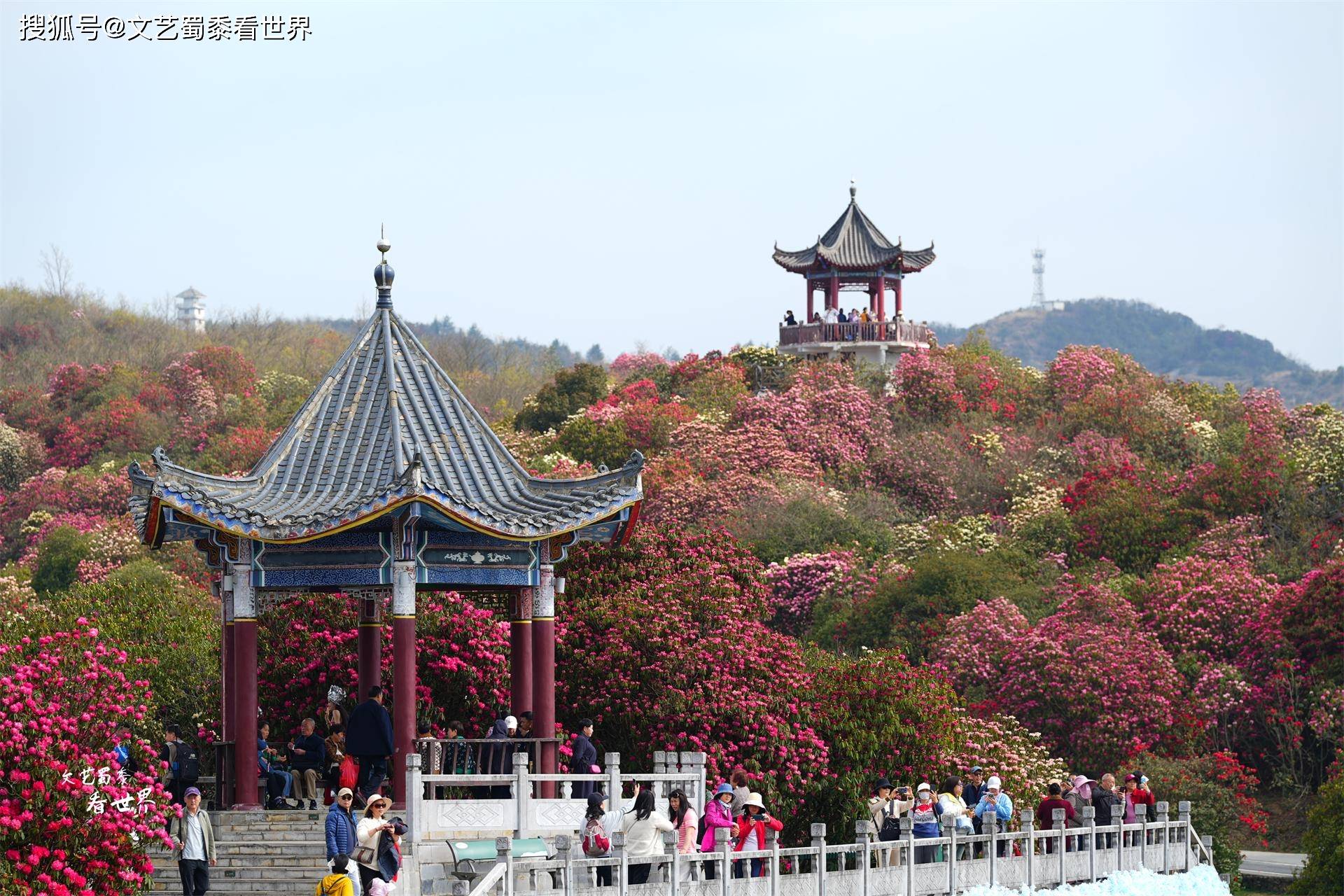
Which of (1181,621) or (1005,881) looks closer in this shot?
(1005,881)

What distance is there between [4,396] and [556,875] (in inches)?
2445

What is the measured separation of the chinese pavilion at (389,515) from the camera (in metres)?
23.2

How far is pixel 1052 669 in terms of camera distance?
144ft

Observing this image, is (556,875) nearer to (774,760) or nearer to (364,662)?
(364,662)

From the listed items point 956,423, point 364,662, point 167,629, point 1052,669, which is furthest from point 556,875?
point 956,423

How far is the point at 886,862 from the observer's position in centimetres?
2403

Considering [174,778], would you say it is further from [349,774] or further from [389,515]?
[389,515]

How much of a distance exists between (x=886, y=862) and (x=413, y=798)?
5826 millimetres

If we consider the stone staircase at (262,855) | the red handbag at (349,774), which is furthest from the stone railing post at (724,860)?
the red handbag at (349,774)

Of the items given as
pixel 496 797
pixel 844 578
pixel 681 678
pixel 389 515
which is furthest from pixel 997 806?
pixel 844 578

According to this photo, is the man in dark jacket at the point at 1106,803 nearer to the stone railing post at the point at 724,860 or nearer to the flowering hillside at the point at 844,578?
the flowering hillside at the point at 844,578

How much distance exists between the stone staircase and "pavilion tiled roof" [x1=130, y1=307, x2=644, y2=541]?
9.92 ft

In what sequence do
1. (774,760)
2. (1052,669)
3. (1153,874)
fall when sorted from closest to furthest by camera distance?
(1153,874)
(774,760)
(1052,669)

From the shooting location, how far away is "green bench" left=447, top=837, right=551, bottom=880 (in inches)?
818
